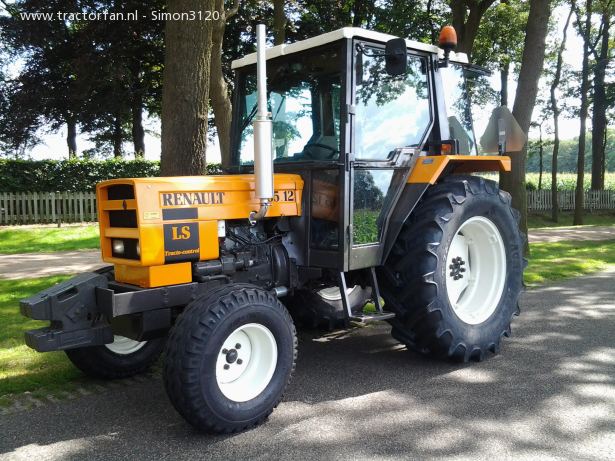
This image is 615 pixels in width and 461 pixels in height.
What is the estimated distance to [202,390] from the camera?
124 inches

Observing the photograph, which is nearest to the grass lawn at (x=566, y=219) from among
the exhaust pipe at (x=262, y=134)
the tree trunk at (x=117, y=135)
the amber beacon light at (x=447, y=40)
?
the tree trunk at (x=117, y=135)

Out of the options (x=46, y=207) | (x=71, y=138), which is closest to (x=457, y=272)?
(x=46, y=207)

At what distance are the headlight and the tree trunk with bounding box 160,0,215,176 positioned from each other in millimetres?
2512

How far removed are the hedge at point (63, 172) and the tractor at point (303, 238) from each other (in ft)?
41.7

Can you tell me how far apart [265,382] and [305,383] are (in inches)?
26.0

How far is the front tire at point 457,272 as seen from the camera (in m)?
4.22

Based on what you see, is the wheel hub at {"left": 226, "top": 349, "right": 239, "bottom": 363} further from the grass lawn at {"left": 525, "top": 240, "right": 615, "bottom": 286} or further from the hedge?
the hedge

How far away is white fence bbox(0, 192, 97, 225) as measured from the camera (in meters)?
15.7

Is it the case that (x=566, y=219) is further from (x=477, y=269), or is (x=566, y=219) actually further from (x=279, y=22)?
(x=477, y=269)

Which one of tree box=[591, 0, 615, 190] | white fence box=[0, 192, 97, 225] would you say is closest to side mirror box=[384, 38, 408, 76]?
white fence box=[0, 192, 97, 225]

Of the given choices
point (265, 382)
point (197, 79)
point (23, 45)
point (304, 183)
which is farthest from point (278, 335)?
point (23, 45)

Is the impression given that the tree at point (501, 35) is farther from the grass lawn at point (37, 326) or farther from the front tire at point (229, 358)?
the front tire at point (229, 358)

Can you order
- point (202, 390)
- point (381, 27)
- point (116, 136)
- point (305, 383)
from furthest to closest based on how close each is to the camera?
1. point (116, 136)
2. point (381, 27)
3. point (305, 383)
4. point (202, 390)

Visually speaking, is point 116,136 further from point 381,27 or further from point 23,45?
point 381,27
